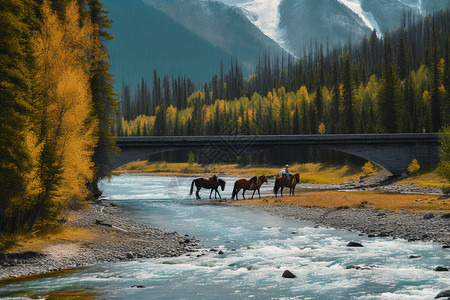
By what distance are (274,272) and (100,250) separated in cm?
922

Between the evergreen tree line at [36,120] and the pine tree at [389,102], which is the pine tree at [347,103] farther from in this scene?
the evergreen tree line at [36,120]

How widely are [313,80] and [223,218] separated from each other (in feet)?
481

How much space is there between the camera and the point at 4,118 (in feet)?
71.1

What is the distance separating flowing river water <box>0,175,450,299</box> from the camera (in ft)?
57.6

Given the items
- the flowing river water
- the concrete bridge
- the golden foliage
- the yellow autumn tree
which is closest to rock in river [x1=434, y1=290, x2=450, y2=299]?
the flowing river water

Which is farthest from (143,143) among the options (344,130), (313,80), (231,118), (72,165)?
(313,80)

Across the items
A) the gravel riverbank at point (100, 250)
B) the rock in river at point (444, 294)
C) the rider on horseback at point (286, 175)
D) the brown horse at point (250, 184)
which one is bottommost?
the rock in river at point (444, 294)

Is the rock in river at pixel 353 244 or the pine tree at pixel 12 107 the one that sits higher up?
the pine tree at pixel 12 107

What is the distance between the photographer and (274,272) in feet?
67.7

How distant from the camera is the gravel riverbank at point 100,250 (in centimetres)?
2061

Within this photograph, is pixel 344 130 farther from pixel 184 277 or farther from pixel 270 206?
pixel 184 277

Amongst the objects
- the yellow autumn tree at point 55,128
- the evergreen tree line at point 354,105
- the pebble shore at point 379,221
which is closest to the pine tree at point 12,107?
the yellow autumn tree at point 55,128

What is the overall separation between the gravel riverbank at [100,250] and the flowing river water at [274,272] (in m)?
1.09

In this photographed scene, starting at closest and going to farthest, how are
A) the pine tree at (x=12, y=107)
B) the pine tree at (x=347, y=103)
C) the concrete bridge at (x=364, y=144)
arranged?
the pine tree at (x=12, y=107)
the concrete bridge at (x=364, y=144)
the pine tree at (x=347, y=103)
